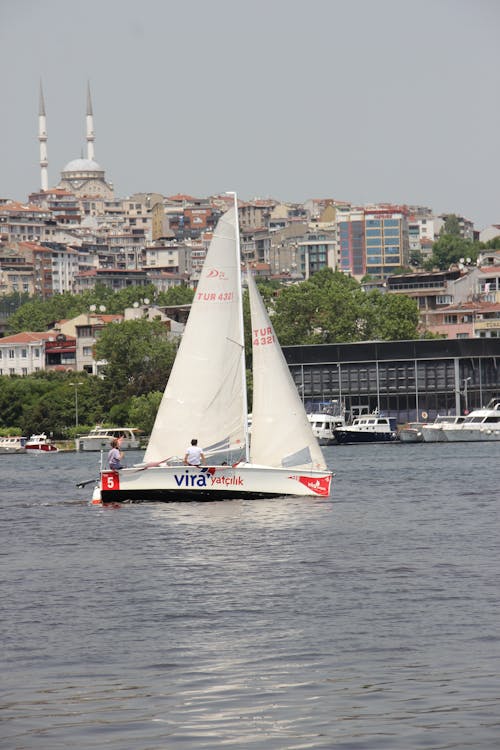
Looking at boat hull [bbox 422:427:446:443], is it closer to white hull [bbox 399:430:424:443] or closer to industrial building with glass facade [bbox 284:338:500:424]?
white hull [bbox 399:430:424:443]

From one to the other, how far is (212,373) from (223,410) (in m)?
1.03

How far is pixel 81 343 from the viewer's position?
171000 mm

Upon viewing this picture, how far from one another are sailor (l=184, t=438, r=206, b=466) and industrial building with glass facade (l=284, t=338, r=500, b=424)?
94322 millimetres

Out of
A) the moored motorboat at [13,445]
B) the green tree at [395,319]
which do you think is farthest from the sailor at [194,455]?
the green tree at [395,319]

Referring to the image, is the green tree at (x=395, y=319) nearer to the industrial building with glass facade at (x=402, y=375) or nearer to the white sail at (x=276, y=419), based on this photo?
the industrial building with glass facade at (x=402, y=375)

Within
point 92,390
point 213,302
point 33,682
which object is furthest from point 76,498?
point 92,390

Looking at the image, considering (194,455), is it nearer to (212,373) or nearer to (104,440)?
(212,373)

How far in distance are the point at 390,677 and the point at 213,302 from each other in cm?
2690

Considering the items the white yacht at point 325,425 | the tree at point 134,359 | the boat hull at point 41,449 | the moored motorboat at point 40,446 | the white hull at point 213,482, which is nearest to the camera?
the white hull at point 213,482

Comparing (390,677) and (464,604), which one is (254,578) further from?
(390,677)

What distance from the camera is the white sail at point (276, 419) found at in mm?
43531

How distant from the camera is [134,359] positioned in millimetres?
146000

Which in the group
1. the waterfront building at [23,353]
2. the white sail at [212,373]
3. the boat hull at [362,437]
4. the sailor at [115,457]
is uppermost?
the waterfront building at [23,353]

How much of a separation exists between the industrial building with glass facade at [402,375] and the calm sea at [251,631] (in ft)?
312
